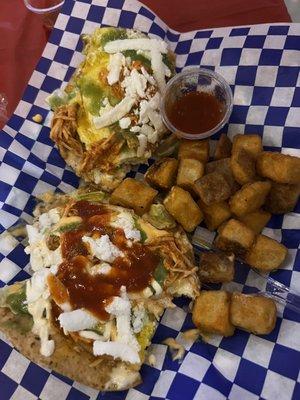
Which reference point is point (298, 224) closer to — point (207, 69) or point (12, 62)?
point (207, 69)

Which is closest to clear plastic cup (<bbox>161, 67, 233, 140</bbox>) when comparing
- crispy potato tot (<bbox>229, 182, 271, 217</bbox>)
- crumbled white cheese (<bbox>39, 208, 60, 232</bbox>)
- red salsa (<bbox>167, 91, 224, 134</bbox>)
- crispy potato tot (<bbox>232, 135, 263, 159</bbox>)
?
red salsa (<bbox>167, 91, 224, 134</bbox>)

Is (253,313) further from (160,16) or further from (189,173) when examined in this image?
(160,16)

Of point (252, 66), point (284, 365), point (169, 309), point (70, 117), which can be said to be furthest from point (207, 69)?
point (284, 365)

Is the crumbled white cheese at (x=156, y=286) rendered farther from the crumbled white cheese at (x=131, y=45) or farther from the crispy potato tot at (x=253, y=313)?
the crumbled white cheese at (x=131, y=45)

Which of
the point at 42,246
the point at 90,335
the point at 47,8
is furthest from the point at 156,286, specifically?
the point at 47,8

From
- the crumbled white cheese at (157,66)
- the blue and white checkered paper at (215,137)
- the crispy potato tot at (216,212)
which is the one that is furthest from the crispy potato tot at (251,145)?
the crumbled white cheese at (157,66)
